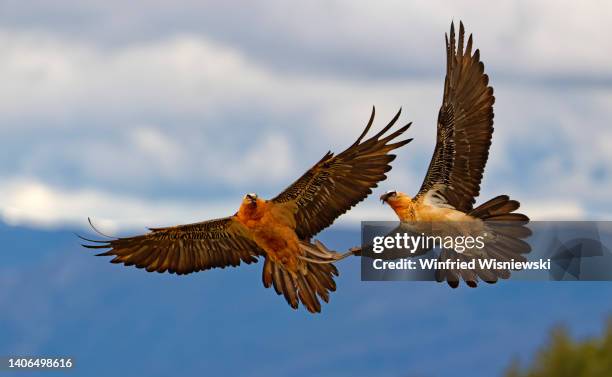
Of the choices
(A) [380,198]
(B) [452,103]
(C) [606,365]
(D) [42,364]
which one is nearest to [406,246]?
(A) [380,198]

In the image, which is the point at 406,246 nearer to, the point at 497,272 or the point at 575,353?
the point at 497,272

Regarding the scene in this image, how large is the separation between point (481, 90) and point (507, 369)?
59.0ft

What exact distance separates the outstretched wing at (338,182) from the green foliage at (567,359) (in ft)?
55.9

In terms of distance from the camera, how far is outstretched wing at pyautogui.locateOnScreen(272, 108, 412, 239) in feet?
66.7

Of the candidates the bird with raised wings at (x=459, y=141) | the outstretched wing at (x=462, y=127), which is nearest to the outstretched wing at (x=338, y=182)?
the bird with raised wings at (x=459, y=141)

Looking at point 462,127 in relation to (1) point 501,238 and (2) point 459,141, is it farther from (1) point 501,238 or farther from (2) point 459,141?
(1) point 501,238

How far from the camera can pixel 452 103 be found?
21.9 meters

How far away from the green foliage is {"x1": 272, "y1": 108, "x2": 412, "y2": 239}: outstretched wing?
670 inches

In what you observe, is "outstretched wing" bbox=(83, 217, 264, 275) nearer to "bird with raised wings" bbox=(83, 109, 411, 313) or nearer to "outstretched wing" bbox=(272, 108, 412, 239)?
"bird with raised wings" bbox=(83, 109, 411, 313)

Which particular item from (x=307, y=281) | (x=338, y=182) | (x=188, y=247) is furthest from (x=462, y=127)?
(x=188, y=247)

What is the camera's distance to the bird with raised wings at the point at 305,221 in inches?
804

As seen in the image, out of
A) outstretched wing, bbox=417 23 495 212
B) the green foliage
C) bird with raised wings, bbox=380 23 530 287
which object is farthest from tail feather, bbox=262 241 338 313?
the green foliage

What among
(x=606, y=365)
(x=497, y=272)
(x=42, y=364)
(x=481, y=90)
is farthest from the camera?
(x=606, y=365)

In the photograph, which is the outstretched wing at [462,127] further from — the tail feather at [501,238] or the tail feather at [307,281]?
the tail feather at [307,281]
